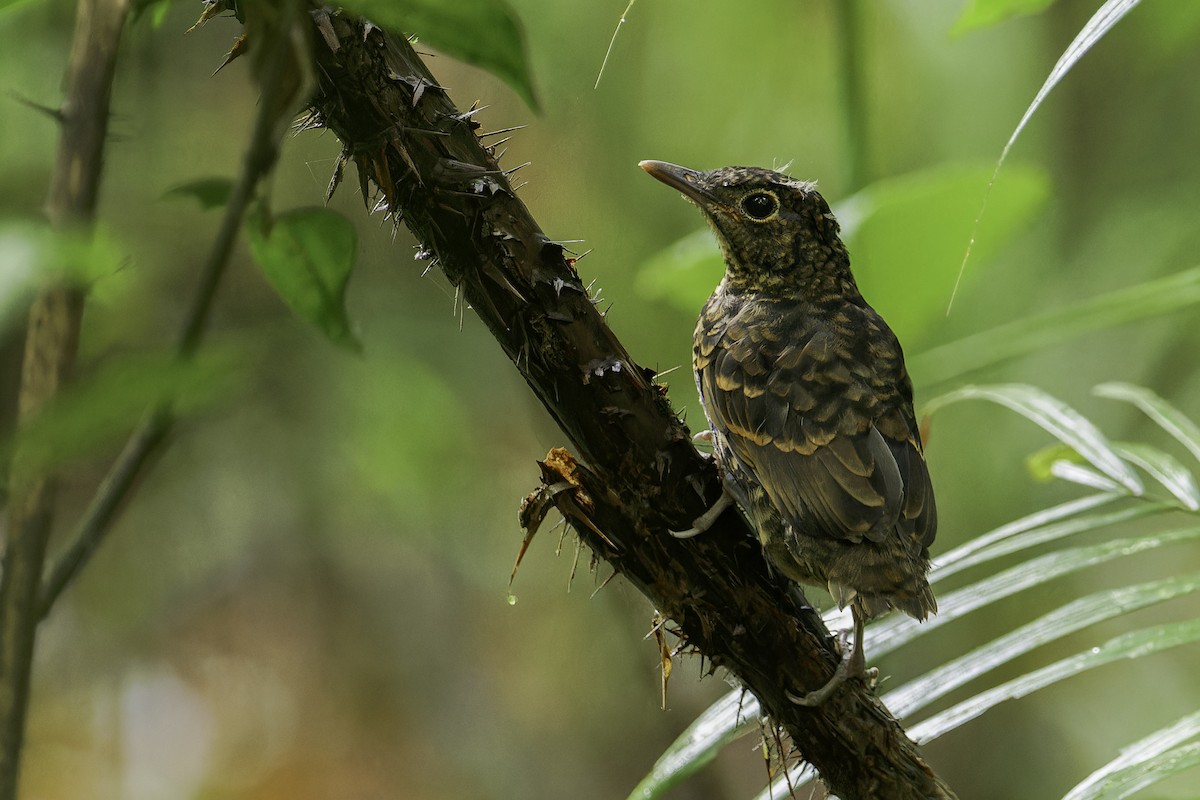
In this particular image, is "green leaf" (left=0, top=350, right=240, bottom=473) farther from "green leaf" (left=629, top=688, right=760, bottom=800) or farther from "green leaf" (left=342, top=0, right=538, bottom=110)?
"green leaf" (left=629, top=688, right=760, bottom=800)

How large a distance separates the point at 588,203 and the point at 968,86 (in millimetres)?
1671

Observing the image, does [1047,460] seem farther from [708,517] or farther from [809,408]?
[708,517]

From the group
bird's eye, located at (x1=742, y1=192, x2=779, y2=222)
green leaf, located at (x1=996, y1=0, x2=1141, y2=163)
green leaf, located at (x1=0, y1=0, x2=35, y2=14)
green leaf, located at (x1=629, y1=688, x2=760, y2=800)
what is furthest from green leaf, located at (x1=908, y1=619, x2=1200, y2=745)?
green leaf, located at (x1=0, y1=0, x2=35, y2=14)

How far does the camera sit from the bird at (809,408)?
174cm

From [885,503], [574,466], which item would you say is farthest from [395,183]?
[885,503]

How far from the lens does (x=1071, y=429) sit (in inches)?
69.3

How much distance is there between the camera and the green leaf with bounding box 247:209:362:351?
63cm

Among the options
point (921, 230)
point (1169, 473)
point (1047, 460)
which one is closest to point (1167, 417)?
point (1169, 473)

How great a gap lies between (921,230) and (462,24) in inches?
88.0

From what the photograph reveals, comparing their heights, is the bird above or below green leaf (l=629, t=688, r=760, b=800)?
above

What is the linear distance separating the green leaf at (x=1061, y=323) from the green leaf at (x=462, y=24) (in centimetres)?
149

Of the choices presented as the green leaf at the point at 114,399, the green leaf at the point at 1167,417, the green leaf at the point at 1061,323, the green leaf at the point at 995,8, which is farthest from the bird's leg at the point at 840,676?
the green leaf at the point at 114,399

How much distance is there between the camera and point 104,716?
4.38 m

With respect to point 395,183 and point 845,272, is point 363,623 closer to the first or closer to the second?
point 845,272
